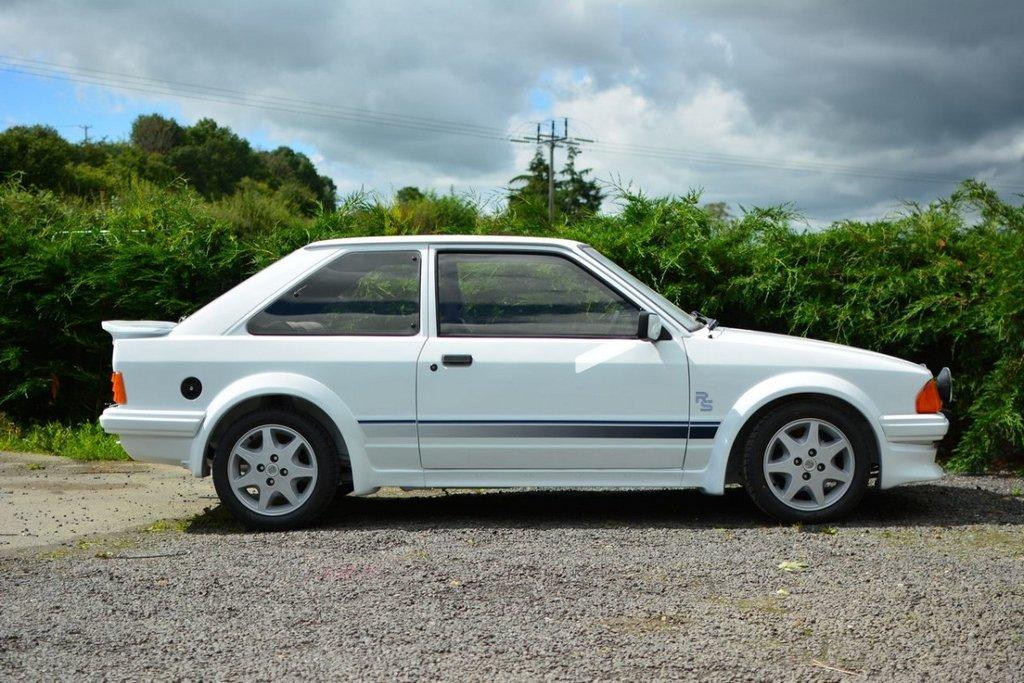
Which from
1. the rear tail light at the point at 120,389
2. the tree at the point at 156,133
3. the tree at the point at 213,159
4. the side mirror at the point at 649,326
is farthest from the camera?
the tree at the point at 156,133

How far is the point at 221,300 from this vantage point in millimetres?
7188

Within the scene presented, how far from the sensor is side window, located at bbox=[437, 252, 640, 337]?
6969 mm

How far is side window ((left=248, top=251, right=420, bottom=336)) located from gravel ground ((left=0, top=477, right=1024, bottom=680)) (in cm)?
120

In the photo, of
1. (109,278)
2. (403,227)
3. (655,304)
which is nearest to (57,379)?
(109,278)

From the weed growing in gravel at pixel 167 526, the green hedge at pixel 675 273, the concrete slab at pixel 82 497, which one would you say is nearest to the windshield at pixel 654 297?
the green hedge at pixel 675 273

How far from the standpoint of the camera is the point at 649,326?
6820mm

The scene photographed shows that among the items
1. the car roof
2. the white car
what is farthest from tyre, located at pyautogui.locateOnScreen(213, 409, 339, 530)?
the car roof

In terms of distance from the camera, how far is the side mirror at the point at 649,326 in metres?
6.80

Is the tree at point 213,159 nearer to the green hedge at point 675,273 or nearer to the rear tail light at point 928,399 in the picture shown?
the green hedge at point 675,273

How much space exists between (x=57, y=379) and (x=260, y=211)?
517 centimetres

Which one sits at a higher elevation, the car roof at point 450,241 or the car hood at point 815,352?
the car roof at point 450,241

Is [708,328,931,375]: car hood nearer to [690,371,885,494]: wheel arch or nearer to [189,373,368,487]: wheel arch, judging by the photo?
[690,371,885,494]: wheel arch

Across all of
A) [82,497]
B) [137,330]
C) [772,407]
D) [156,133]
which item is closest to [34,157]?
[156,133]

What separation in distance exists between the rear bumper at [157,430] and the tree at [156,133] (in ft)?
358
